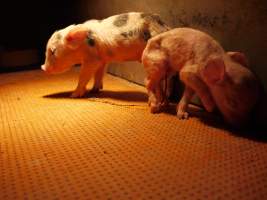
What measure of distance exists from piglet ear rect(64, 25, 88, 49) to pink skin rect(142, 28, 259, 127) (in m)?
0.65

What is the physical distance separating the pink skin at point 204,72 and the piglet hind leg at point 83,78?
653 mm

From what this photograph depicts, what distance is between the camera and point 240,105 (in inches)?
78.4

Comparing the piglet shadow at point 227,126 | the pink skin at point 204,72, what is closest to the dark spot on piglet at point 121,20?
the pink skin at point 204,72

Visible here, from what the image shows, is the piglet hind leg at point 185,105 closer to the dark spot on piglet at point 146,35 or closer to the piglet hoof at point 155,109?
the piglet hoof at point 155,109

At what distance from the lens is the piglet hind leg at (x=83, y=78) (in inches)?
114

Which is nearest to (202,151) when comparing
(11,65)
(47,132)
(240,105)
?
(240,105)

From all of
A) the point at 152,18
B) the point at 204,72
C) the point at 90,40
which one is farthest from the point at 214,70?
the point at 90,40

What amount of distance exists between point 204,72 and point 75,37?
1.22 meters

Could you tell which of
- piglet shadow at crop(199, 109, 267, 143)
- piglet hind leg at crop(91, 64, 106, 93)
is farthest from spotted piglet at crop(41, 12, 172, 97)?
piglet shadow at crop(199, 109, 267, 143)

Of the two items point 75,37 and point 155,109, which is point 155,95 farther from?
point 75,37

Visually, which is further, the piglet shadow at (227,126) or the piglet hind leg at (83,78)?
the piglet hind leg at (83,78)

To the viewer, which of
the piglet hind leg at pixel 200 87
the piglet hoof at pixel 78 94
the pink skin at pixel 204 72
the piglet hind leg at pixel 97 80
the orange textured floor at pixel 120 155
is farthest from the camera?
the piglet hind leg at pixel 97 80

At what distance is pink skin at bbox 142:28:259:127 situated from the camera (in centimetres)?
199

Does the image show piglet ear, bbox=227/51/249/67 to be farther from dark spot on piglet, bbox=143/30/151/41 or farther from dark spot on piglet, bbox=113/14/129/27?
dark spot on piglet, bbox=113/14/129/27
